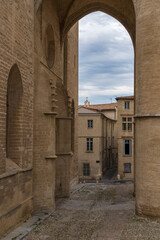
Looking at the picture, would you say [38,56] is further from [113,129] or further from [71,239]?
[113,129]

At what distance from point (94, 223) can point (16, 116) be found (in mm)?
4688

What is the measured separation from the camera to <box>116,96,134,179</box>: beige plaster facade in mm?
32312

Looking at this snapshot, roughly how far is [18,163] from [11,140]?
2.71ft

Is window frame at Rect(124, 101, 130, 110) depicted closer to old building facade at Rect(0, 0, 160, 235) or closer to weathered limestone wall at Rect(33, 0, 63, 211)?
old building facade at Rect(0, 0, 160, 235)

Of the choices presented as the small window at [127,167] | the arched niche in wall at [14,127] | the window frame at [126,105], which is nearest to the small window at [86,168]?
the small window at [127,167]

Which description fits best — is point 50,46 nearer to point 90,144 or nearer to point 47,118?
point 47,118

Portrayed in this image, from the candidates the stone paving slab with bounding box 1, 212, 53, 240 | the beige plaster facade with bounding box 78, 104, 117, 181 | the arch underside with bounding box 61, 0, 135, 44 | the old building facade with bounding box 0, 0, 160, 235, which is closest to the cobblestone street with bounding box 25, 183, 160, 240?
the stone paving slab with bounding box 1, 212, 53, 240

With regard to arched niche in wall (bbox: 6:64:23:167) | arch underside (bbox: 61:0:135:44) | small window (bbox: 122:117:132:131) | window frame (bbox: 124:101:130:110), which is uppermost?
arch underside (bbox: 61:0:135:44)

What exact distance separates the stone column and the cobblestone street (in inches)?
35.8

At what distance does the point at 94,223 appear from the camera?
431 inches

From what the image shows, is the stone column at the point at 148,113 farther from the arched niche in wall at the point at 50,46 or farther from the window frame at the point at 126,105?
the window frame at the point at 126,105

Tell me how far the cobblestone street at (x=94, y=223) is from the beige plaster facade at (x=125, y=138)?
1619cm

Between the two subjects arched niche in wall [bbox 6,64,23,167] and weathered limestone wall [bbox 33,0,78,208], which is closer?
arched niche in wall [bbox 6,64,23,167]

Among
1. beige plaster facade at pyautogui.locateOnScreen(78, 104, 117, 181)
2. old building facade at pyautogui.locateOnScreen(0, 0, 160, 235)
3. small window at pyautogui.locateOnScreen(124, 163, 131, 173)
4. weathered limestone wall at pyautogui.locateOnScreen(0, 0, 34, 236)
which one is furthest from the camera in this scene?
beige plaster facade at pyautogui.locateOnScreen(78, 104, 117, 181)
